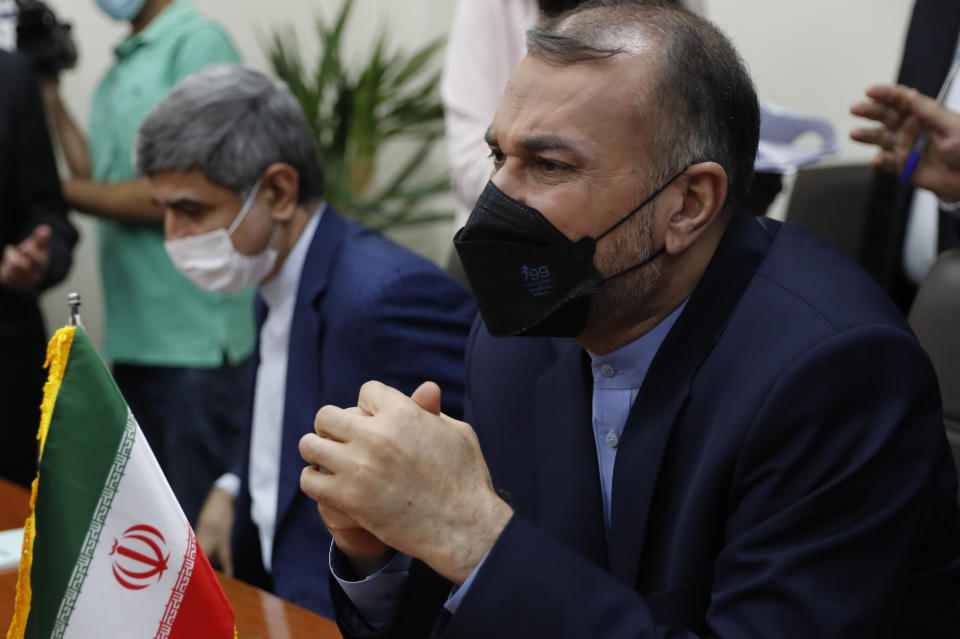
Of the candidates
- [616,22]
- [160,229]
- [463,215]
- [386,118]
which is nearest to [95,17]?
[386,118]

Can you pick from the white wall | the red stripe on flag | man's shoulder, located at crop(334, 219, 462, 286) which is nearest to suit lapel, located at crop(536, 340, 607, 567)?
the red stripe on flag

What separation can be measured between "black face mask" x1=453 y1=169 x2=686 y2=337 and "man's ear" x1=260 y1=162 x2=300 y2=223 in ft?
2.85

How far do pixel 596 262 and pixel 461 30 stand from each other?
4.59 feet

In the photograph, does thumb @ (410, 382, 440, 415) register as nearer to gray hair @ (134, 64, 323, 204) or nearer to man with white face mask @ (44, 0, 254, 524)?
gray hair @ (134, 64, 323, 204)

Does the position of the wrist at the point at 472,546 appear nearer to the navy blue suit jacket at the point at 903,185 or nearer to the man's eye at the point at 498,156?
the man's eye at the point at 498,156

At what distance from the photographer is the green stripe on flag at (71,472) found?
104cm

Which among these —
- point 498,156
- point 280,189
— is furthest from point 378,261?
point 498,156

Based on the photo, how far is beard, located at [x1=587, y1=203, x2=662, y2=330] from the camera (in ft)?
3.93

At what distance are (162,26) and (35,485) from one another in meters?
2.12

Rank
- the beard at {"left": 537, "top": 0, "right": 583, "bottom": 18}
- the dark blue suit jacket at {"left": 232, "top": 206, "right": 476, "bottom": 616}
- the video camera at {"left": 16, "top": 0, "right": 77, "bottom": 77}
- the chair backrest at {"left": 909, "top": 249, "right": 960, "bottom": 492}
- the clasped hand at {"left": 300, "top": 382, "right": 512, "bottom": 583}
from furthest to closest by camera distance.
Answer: the video camera at {"left": 16, "top": 0, "right": 77, "bottom": 77} → the dark blue suit jacket at {"left": 232, "top": 206, "right": 476, "bottom": 616} → the beard at {"left": 537, "top": 0, "right": 583, "bottom": 18} → the chair backrest at {"left": 909, "top": 249, "right": 960, "bottom": 492} → the clasped hand at {"left": 300, "top": 382, "right": 512, "bottom": 583}

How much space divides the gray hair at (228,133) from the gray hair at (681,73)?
37.3 inches

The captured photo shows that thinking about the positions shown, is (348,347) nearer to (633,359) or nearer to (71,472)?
(633,359)

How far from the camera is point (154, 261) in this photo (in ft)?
9.62

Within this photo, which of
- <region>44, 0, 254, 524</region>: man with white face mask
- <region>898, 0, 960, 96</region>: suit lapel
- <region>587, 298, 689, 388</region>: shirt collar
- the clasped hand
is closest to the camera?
the clasped hand
